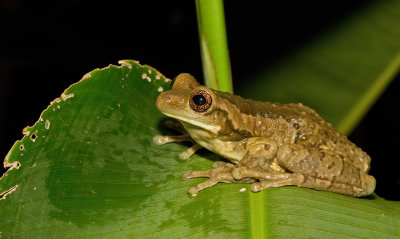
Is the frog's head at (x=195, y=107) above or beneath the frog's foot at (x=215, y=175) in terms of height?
above

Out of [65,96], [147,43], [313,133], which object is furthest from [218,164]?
[147,43]

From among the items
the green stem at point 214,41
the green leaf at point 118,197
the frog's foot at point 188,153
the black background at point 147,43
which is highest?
the black background at point 147,43

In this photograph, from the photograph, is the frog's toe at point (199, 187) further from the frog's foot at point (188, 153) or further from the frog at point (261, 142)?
the frog's foot at point (188, 153)

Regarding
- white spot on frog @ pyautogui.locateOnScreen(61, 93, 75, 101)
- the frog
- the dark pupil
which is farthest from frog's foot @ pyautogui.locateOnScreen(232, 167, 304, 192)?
white spot on frog @ pyautogui.locateOnScreen(61, 93, 75, 101)

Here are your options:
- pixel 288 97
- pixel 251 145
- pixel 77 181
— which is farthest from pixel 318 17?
pixel 77 181

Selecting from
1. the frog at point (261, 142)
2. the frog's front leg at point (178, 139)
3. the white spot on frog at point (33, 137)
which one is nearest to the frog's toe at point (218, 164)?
the frog at point (261, 142)
